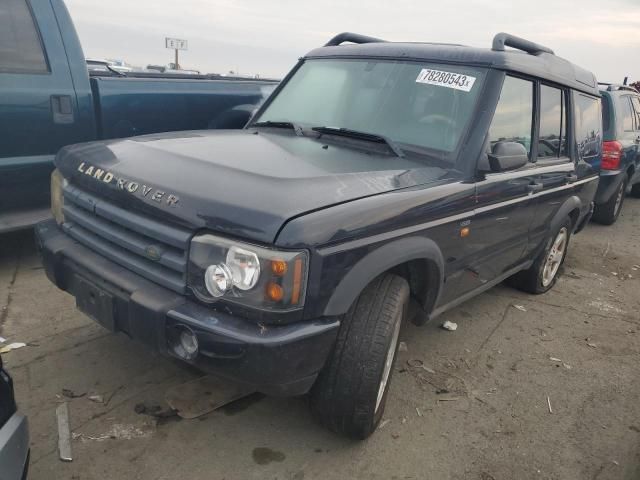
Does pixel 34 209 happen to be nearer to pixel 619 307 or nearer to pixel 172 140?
pixel 172 140

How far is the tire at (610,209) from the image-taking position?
7.63m

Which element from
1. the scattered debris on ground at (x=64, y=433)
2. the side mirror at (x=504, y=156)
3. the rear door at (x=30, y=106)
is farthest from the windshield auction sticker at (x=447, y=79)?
the rear door at (x=30, y=106)

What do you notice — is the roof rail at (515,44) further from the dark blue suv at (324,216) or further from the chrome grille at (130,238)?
Answer: the chrome grille at (130,238)

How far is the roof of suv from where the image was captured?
3.19 metres

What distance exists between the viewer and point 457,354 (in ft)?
11.8

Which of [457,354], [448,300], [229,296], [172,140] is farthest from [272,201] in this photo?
[457,354]

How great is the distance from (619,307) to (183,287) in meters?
4.13

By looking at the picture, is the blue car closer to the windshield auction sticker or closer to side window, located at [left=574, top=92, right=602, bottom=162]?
the windshield auction sticker

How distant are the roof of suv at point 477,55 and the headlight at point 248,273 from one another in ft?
6.18

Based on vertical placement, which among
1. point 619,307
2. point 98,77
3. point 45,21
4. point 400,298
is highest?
point 45,21

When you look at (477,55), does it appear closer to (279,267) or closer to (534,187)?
(534,187)

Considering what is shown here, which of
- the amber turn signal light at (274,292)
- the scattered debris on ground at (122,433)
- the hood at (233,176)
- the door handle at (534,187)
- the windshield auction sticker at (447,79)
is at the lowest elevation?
the scattered debris on ground at (122,433)

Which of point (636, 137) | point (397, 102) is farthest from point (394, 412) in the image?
point (636, 137)

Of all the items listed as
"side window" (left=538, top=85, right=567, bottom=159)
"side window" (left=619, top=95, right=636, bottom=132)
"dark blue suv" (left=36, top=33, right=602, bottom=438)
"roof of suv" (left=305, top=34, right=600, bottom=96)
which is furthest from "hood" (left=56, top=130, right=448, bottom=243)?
"side window" (left=619, top=95, right=636, bottom=132)
